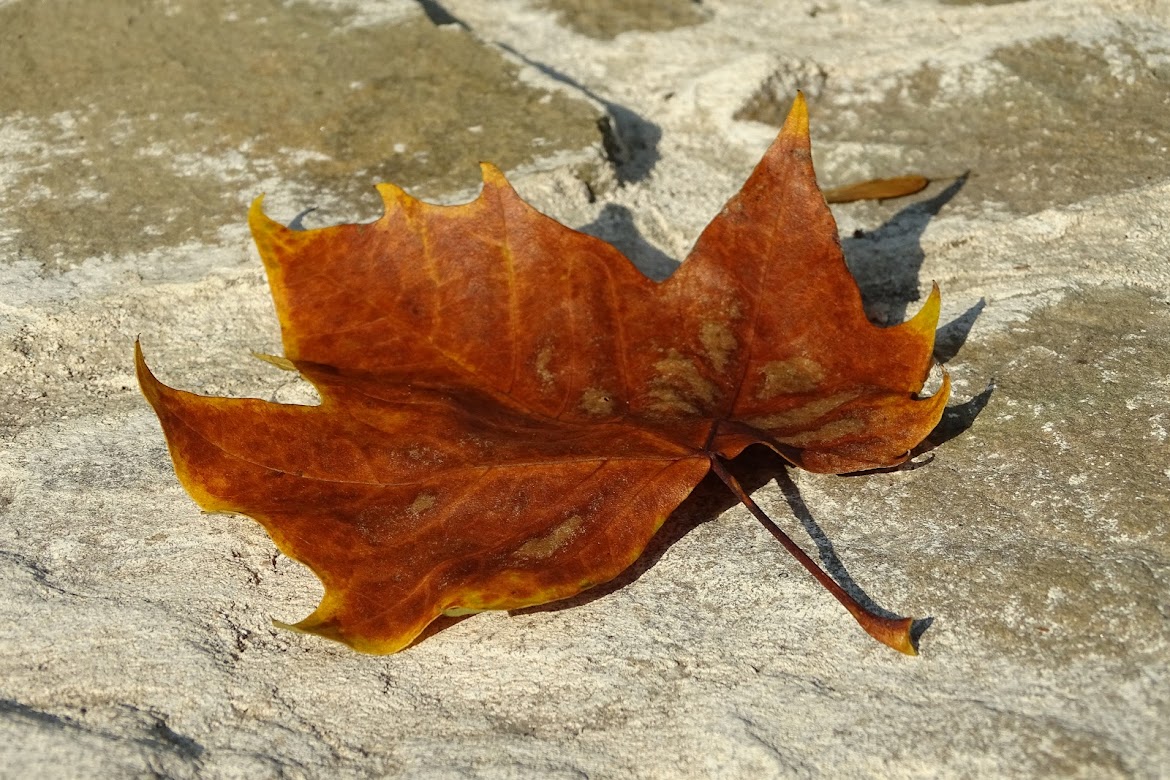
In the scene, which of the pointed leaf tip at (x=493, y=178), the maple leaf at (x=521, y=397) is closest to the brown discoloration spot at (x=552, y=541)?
the maple leaf at (x=521, y=397)

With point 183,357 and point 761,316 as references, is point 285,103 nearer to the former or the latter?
point 183,357

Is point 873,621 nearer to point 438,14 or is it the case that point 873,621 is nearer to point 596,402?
point 596,402

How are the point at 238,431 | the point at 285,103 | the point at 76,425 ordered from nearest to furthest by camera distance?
the point at 238,431, the point at 76,425, the point at 285,103

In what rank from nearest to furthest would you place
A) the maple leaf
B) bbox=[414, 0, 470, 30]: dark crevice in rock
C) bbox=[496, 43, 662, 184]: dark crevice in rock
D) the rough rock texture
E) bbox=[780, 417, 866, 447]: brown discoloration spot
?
1. the rough rock texture
2. the maple leaf
3. bbox=[780, 417, 866, 447]: brown discoloration spot
4. bbox=[496, 43, 662, 184]: dark crevice in rock
5. bbox=[414, 0, 470, 30]: dark crevice in rock

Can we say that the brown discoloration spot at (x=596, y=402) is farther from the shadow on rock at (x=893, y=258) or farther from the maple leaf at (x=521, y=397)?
the shadow on rock at (x=893, y=258)

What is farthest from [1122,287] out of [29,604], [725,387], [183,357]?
[29,604]

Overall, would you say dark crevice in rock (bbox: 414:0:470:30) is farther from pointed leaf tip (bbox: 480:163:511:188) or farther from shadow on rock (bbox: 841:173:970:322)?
pointed leaf tip (bbox: 480:163:511:188)

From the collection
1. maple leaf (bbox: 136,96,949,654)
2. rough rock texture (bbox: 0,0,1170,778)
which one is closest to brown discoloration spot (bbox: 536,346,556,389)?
maple leaf (bbox: 136,96,949,654)
